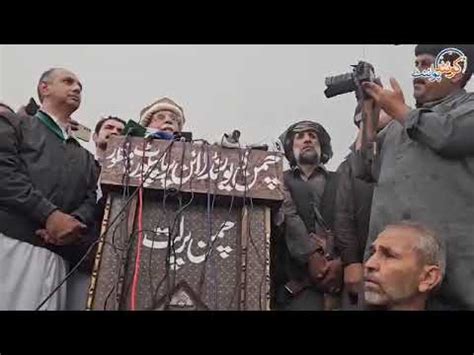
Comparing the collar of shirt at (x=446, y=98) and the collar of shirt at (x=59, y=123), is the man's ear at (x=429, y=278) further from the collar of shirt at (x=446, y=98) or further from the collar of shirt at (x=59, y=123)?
the collar of shirt at (x=59, y=123)

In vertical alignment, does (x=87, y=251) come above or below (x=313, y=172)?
below

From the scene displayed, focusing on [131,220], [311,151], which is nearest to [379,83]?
[311,151]

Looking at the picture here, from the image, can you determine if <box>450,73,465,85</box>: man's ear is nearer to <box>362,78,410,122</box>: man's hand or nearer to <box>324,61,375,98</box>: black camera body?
<box>362,78,410,122</box>: man's hand

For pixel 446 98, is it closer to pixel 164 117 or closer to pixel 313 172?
pixel 313 172

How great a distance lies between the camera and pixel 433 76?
130 inches

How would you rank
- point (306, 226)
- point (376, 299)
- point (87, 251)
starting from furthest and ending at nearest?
point (306, 226) → point (87, 251) → point (376, 299)

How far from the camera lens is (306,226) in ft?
10.4

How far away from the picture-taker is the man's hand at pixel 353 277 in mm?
3014

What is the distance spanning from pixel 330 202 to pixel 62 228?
1133mm

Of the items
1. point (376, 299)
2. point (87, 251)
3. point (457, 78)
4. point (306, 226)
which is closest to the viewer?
point (376, 299)

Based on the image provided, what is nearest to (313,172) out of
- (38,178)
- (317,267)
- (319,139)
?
(319,139)

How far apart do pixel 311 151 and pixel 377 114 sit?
333mm

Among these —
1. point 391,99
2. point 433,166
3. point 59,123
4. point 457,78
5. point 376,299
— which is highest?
point 457,78

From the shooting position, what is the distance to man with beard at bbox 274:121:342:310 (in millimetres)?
3066
